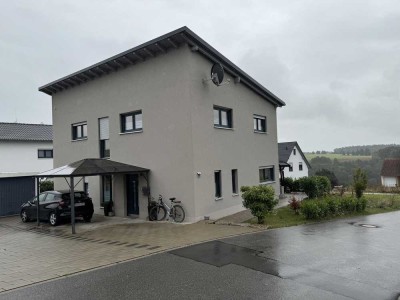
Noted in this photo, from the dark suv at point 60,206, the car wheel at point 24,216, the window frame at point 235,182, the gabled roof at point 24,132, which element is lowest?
the car wheel at point 24,216

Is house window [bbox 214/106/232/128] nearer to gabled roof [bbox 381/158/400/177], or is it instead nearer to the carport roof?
the carport roof

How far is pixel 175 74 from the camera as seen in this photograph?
1538 centimetres

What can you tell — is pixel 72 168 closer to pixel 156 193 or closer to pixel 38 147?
pixel 156 193

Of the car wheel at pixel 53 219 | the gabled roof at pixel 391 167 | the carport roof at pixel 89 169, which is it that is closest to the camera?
the carport roof at pixel 89 169

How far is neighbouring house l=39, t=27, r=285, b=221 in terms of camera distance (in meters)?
15.1

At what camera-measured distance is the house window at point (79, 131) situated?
20.2 meters

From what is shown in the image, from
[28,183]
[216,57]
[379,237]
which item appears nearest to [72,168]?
[216,57]

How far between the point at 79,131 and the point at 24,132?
1298 centimetres

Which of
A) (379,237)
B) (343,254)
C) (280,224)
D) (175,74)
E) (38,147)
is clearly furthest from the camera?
(38,147)

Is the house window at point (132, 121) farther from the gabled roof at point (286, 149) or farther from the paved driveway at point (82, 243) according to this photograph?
the gabled roof at point (286, 149)

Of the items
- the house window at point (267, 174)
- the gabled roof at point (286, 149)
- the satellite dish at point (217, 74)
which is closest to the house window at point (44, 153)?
the house window at point (267, 174)

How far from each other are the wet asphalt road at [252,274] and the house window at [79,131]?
1270 centimetres

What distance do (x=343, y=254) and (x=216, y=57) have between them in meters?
10.7

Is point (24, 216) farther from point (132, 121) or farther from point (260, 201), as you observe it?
point (260, 201)
